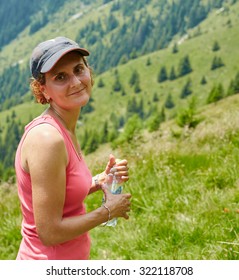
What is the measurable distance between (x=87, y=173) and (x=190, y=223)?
1.95m

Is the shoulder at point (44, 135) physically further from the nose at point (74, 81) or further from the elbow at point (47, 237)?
the elbow at point (47, 237)

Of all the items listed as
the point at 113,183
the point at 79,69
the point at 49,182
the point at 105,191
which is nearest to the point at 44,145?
the point at 49,182

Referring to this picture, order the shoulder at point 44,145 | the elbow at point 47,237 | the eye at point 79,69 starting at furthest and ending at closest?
the eye at point 79,69, the elbow at point 47,237, the shoulder at point 44,145

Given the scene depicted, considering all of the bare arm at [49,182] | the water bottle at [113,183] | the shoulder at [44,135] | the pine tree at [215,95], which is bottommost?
the pine tree at [215,95]

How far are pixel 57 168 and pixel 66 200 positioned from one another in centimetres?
35

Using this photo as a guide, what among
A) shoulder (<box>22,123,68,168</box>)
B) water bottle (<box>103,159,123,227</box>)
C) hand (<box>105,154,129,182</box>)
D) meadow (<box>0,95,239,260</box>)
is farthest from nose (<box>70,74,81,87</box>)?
meadow (<box>0,95,239,260</box>)

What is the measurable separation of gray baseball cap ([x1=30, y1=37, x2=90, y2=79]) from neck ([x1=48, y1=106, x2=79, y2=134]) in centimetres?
26

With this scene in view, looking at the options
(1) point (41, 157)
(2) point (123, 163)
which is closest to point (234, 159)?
(2) point (123, 163)

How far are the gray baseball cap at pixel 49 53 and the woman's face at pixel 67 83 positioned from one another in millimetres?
65

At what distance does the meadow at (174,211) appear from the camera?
174 inches

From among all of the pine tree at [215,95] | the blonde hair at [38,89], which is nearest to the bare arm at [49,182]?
the blonde hair at [38,89]

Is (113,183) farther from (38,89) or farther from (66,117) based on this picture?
(38,89)

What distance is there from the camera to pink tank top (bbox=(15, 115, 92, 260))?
9.57ft
